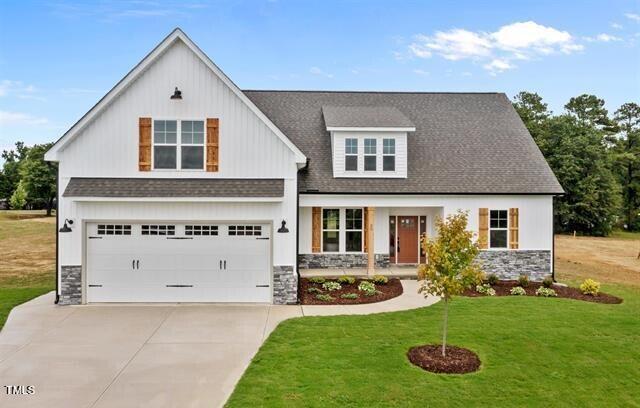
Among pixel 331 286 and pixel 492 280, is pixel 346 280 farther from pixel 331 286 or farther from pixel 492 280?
pixel 492 280

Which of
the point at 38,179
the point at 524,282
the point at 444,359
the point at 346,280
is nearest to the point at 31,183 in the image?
the point at 38,179

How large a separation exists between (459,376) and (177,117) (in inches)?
→ 413

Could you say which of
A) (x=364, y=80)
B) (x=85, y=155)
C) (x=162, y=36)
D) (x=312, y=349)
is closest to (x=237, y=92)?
(x=162, y=36)

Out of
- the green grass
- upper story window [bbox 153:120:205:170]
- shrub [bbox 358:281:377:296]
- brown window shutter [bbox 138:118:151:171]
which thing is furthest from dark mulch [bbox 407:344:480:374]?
brown window shutter [bbox 138:118:151:171]

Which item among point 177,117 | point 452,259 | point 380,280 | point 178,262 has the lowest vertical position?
point 380,280

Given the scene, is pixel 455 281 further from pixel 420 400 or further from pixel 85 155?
pixel 85 155

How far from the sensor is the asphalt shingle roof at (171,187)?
12.3 metres

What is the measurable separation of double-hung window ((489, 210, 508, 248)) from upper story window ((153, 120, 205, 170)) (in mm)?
11301

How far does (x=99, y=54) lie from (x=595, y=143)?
140 feet

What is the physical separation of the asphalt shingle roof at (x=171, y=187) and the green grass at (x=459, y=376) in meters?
4.10

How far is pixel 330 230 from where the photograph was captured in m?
17.5

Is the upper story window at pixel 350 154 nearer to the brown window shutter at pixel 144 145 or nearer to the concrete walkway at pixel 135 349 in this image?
the concrete walkway at pixel 135 349

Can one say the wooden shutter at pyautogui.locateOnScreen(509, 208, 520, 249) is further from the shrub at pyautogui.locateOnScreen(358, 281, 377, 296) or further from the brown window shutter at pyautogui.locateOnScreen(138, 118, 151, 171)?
the brown window shutter at pyautogui.locateOnScreen(138, 118, 151, 171)

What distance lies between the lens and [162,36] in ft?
41.5
